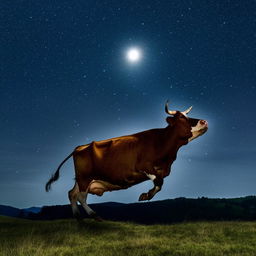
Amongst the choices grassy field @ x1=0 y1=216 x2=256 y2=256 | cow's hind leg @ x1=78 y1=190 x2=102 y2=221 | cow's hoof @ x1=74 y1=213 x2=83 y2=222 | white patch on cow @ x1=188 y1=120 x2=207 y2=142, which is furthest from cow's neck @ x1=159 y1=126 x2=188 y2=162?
cow's hoof @ x1=74 y1=213 x2=83 y2=222

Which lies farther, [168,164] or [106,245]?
[168,164]

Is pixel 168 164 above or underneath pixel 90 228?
above

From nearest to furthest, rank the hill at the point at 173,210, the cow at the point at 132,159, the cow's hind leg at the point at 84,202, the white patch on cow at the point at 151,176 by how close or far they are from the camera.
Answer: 1. the white patch on cow at the point at 151,176
2. the cow at the point at 132,159
3. the cow's hind leg at the point at 84,202
4. the hill at the point at 173,210

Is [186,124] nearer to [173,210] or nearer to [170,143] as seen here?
[170,143]

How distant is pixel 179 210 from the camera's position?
1169 inches

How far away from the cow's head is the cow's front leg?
154 centimetres

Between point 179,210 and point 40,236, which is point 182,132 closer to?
point 40,236

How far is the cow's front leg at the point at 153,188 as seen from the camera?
31.5 ft

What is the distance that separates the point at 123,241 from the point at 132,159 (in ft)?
7.83

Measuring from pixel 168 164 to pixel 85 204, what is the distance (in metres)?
2.98

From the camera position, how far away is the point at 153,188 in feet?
31.8

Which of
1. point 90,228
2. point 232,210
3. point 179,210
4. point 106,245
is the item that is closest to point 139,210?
point 179,210

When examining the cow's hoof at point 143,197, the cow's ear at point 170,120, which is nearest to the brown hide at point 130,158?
the cow's ear at point 170,120

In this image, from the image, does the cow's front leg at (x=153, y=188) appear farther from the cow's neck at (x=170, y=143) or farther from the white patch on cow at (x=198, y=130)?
the white patch on cow at (x=198, y=130)
